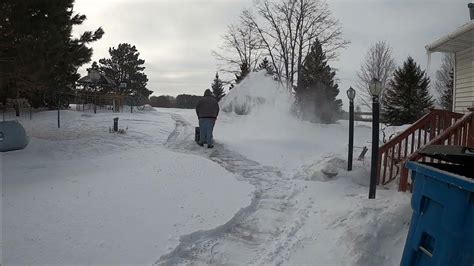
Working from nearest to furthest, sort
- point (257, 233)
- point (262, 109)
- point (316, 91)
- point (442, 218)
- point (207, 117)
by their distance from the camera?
point (442, 218) < point (257, 233) < point (207, 117) < point (262, 109) < point (316, 91)

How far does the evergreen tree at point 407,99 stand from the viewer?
26547 millimetres

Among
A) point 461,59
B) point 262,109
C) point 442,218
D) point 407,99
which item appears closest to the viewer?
point 442,218

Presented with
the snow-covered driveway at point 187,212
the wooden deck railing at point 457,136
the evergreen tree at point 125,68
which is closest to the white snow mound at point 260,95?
the snow-covered driveway at point 187,212

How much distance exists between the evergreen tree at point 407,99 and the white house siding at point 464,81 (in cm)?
1564

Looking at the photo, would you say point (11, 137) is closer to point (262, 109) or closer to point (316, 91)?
point (262, 109)

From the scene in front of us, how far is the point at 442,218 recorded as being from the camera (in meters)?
2.73

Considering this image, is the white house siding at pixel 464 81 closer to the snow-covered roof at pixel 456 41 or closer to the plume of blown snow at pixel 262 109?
the snow-covered roof at pixel 456 41

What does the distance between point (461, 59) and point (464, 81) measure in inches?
29.5

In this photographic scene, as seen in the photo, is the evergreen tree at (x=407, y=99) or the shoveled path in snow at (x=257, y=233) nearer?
the shoveled path in snow at (x=257, y=233)

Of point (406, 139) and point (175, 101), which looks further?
point (175, 101)

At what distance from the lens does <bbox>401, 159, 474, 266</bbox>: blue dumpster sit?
2533 mm

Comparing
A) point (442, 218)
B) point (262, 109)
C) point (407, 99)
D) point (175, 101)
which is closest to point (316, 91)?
point (407, 99)

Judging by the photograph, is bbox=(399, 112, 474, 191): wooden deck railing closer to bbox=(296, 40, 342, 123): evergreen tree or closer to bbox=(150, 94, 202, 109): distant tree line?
bbox=(296, 40, 342, 123): evergreen tree

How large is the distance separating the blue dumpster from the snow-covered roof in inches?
282
